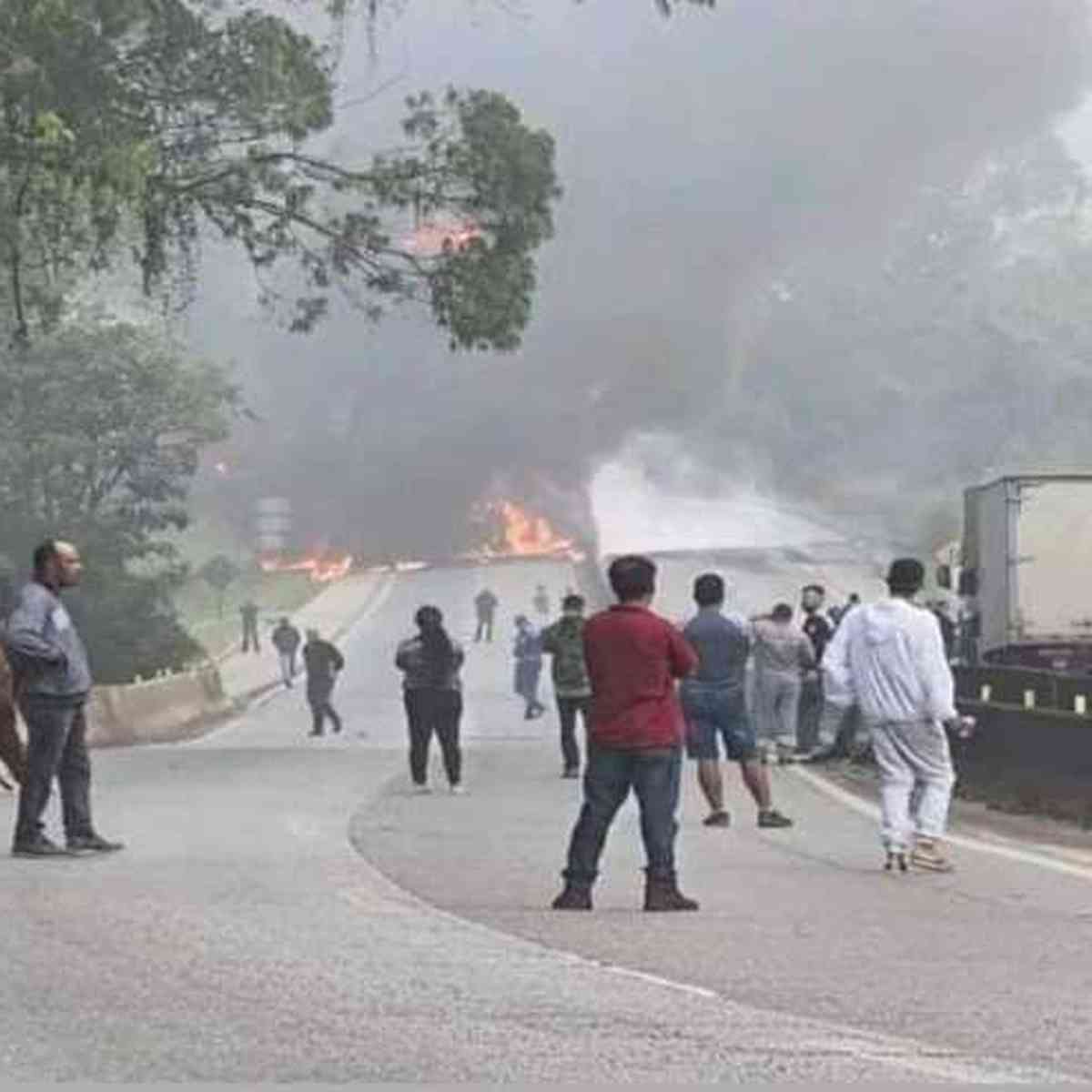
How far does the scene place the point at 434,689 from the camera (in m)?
15.9

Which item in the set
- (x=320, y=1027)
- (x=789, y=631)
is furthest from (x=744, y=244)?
(x=320, y=1027)

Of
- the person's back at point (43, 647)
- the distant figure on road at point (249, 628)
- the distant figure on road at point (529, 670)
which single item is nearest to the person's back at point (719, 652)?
the person's back at point (43, 647)

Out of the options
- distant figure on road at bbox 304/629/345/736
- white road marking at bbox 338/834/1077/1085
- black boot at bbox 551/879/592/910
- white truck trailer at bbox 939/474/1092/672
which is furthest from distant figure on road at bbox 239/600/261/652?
white road marking at bbox 338/834/1077/1085

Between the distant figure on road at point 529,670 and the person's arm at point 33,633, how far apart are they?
17205 millimetres

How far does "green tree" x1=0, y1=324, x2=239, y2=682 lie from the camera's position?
3178cm

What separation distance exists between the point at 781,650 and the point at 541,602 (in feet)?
71.3

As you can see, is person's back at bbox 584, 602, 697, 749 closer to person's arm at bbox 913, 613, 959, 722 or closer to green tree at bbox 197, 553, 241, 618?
person's arm at bbox 913, 613, 959, 722

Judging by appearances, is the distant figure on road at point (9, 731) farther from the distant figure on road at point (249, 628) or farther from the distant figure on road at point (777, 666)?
the distant figure on road at point (249, 628)

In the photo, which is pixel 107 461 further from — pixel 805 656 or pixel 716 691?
pixel 716 691

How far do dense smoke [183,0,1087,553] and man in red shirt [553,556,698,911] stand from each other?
19.0 m

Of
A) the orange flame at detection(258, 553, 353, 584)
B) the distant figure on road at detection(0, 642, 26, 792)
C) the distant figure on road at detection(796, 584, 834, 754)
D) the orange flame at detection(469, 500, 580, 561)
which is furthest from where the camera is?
the orange flame at detection(258, 553, 353, 584)

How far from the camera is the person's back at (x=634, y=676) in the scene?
29.2 feet

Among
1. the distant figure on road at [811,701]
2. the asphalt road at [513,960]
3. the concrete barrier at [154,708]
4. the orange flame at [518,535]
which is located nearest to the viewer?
the asphalt road at [513,960]

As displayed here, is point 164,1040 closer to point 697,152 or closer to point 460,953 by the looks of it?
point 460,953
